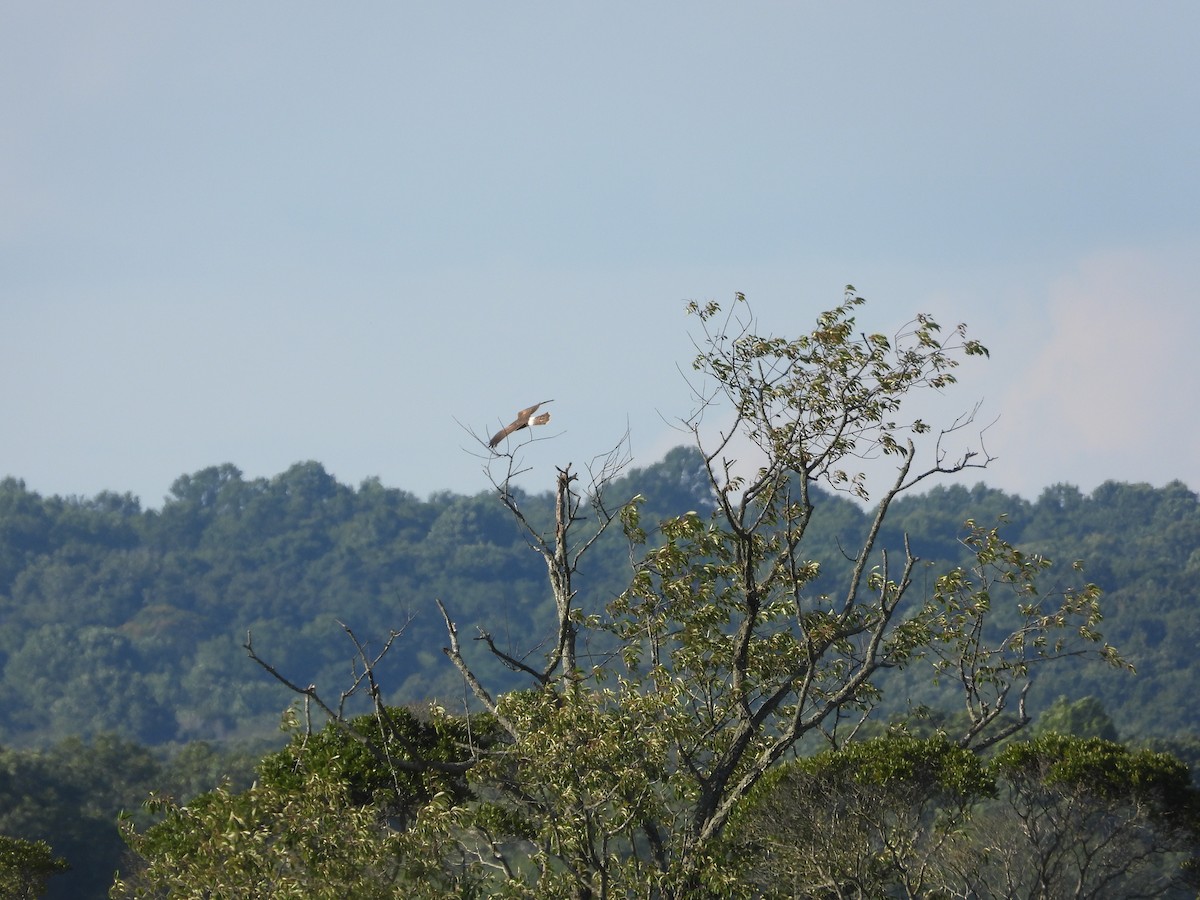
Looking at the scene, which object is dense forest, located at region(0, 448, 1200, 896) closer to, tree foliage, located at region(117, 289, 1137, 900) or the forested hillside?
the forested hillside

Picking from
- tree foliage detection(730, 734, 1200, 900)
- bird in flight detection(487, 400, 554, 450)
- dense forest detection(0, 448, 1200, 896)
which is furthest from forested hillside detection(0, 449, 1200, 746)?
bird in flight detection(487, 400, 554, 450)

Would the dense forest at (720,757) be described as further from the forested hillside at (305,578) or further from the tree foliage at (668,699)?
the forested hillside at (305,578)

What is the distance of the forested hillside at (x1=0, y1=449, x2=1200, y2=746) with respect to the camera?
113 meters

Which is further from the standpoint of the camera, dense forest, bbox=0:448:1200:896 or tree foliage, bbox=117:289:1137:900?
dense forest, bbox=0:448:1200:896

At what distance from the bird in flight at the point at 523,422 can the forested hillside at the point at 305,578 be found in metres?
86.2

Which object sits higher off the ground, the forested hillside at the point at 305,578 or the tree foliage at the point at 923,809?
the forested hillside at the point at 305,578

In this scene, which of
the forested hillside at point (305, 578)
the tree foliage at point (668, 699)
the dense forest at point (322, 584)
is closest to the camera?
the tree foliage at point (668, 699)

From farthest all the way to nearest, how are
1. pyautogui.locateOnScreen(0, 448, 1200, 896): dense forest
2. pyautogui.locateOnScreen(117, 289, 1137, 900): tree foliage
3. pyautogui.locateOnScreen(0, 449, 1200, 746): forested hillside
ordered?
pyautogui.locateOnScreen(0, 449, 1200, 746): forested hillside < pyautogui.locateOnScreen(0, 448, 1200, 896): dense forest < pyautogui.locateOnScreen(117, 289, 1137, 900): tree foliage

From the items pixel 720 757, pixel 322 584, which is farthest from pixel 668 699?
pixel 322 584

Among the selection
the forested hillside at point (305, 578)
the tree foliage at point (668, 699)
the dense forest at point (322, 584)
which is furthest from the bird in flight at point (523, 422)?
the forested hillside at point (305, 578)

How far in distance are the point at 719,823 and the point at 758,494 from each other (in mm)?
2888

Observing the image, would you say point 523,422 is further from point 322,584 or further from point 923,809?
point 322,584

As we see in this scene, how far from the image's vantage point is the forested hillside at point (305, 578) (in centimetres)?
11319

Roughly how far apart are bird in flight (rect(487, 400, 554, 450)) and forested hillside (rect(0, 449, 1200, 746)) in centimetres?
8615
